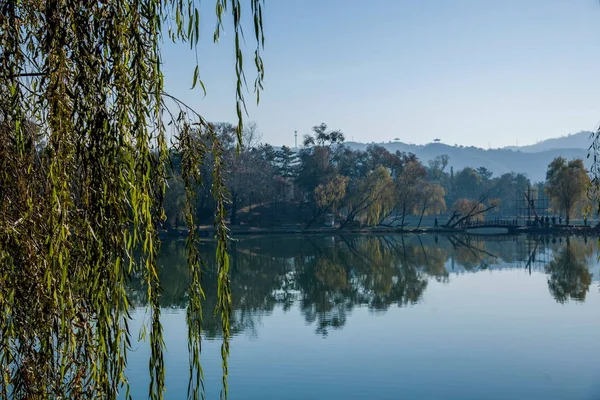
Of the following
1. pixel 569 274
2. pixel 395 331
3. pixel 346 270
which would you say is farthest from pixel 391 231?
pixel 395 331

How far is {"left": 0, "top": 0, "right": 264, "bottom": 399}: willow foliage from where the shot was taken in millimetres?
2688

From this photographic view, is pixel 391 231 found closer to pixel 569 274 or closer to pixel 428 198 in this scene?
pixel 428 198

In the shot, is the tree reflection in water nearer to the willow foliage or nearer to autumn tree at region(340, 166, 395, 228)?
autumn tree at region(340, 166, 395, 228)

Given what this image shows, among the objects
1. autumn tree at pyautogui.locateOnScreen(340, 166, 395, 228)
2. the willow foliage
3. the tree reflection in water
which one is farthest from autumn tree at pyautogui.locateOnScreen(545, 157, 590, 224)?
the willow foliage

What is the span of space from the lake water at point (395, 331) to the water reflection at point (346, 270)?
64 mm

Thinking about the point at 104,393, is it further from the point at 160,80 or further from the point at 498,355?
the point at 498,355

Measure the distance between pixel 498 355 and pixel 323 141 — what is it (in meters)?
44.3

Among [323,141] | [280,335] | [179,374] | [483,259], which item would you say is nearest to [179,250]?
[483,259]

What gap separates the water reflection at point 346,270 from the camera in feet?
53.7

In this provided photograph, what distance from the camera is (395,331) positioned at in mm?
13484

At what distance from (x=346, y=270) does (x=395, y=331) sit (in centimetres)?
1007

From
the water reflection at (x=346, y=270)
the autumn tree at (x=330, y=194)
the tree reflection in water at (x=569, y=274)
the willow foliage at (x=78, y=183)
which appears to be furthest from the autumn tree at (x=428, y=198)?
the willow foliage at (x=78, y=183)

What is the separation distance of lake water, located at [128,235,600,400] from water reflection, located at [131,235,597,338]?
6 centimetres

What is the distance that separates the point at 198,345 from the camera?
352 centimetres
